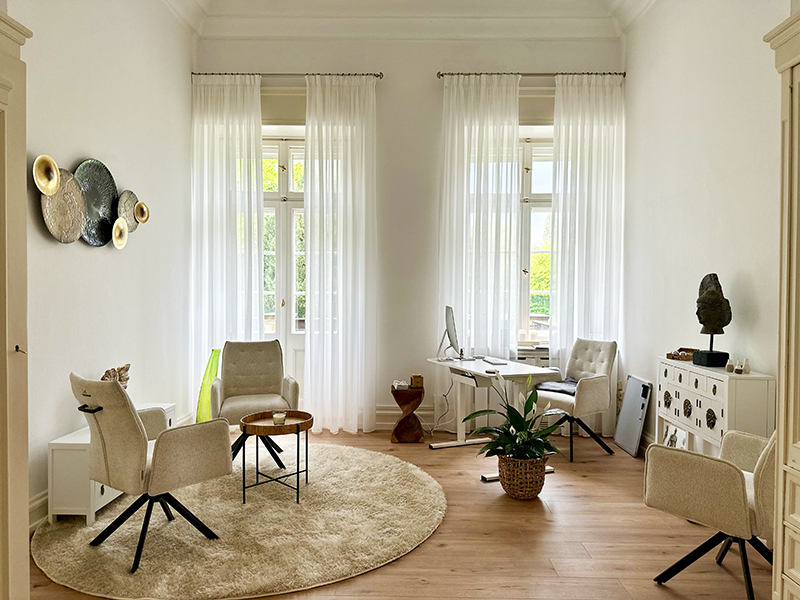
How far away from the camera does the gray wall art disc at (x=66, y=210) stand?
3.29 metres

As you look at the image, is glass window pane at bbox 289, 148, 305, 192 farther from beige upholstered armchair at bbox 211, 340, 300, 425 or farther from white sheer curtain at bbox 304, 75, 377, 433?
beige upholstered armchair at bbox 211, 340, 300, 425

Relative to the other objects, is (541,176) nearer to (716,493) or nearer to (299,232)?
(299,232)

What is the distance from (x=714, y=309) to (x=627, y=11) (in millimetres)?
3183

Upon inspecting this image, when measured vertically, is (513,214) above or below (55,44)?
below

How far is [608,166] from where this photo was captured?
537 cm

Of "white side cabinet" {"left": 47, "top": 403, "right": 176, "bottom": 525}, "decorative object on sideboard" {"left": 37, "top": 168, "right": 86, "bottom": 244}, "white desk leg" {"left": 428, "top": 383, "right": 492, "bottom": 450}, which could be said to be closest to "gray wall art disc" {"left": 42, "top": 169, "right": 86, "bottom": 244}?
"decorative object on sideboard" {"left": 37, "top": 168, "right": 86, "bottom": 244}

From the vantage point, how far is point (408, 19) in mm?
5391

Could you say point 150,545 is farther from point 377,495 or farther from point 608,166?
point 608,166

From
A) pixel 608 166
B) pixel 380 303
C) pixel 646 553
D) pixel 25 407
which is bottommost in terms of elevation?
pixel 646 553

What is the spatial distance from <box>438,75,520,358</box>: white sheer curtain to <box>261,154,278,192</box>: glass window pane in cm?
177

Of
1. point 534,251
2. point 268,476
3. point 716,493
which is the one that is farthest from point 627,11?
point 268,476

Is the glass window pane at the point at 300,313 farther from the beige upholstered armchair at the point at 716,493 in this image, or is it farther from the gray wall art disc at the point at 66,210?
the beige upholstered armchair at the point at 716,493

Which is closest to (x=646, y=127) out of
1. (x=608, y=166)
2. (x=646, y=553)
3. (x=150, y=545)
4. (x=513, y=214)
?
(x=608, y=166)

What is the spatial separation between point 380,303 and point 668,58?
3200 millimetres
